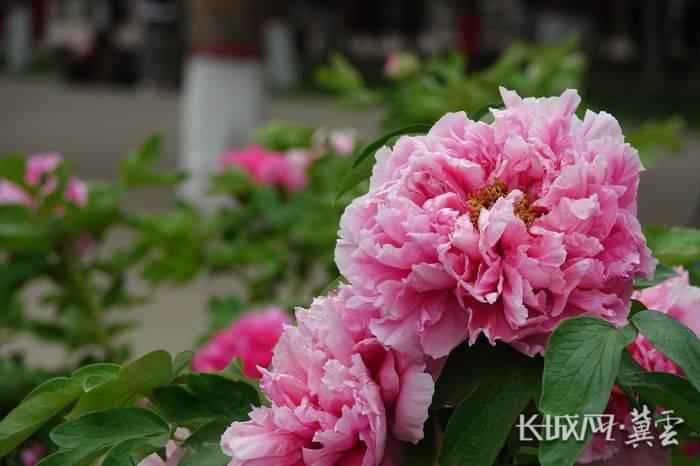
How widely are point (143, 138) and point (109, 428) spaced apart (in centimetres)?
1440

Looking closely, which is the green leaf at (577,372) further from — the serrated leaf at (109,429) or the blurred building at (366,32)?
the blurred building at (366,32)

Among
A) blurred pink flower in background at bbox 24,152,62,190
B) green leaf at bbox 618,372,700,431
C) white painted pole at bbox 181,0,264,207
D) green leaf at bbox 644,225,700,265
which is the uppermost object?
green leaf at bbox 618,372,700,431

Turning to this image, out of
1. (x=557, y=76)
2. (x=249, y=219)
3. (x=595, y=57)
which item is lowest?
(x=595, y=57)

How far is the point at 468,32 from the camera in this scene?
20359 mm

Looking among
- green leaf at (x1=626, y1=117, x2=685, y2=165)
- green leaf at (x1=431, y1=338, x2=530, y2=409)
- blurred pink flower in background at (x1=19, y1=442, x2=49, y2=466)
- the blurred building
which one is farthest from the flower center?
the blurred building

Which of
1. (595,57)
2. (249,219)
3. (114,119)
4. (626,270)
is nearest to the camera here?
(626,270)

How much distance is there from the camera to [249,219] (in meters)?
3.87

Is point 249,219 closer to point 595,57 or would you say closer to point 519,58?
point 519,58

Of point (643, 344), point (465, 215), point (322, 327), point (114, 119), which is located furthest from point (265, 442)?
point (114, 119)

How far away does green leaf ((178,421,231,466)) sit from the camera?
107 centimetres

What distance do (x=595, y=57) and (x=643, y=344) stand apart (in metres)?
23.6

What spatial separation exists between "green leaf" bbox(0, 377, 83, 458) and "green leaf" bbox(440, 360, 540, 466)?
38cm

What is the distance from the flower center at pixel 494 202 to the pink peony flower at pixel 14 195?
1.90m

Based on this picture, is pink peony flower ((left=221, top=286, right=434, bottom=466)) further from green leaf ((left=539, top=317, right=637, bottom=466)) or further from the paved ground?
the paved ground
